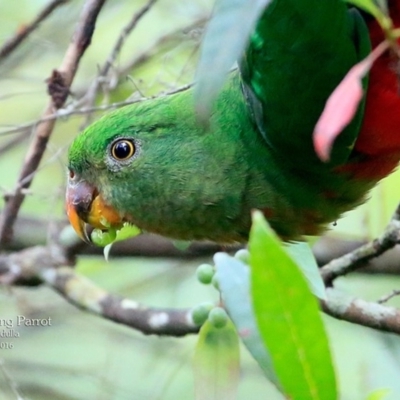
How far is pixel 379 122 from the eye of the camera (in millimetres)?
1349

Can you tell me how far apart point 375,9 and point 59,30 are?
72.7 inches

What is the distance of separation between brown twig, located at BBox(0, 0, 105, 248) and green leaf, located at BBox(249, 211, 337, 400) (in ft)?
2.86

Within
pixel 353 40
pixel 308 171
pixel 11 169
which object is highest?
pixel 353 40

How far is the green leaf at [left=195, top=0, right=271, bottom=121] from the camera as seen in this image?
2.31 ft

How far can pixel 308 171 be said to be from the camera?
143 cm

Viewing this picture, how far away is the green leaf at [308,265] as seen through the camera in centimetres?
122

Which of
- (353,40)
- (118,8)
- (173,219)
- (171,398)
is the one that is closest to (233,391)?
(173,219)

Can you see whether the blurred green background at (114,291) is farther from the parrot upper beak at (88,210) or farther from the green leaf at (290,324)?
the green leaf at (290,324)

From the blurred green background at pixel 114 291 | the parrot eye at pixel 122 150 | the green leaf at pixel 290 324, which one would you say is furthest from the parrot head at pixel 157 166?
the green leaf at pixel 290 324

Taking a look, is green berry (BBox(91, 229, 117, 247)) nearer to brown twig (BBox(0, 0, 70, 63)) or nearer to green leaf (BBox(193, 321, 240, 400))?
green leaf (BBox(193, 321, 240, 400))

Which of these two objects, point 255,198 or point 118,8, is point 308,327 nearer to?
point 255,198

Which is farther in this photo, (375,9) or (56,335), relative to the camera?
(56,335)

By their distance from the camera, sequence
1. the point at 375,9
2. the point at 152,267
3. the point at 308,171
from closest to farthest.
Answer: the point at 375,9 → the point at 308,171 → the point at 152,267

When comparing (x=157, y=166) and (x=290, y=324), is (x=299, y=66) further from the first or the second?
(x=290, y=324)
